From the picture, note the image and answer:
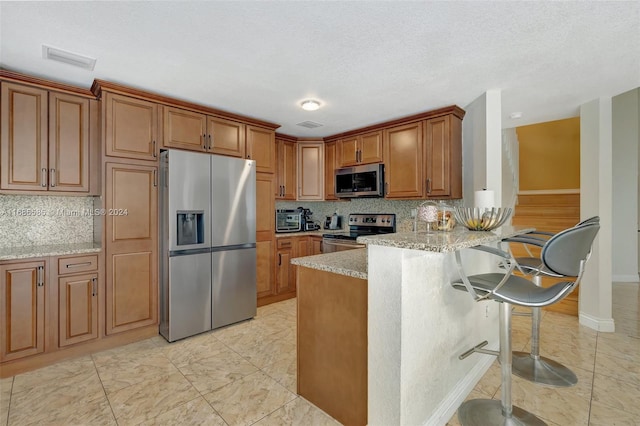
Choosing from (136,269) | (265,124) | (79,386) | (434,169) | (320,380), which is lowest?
(79,386)

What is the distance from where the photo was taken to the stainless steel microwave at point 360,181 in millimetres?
3797

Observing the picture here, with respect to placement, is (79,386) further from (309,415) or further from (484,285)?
(484,285)

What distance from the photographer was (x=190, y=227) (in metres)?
2.88

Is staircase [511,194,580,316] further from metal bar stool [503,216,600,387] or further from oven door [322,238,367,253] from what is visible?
oven door [322,238,367,253]

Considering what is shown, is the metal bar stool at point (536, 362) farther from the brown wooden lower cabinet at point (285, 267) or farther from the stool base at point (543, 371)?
the brown wooden lower cabinet at point (285, 267)

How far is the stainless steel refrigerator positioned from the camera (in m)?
2.76

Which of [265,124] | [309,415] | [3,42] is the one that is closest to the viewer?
[309,415]

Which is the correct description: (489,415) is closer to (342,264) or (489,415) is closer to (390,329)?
(390,329)

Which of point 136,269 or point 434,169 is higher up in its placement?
point 434,169

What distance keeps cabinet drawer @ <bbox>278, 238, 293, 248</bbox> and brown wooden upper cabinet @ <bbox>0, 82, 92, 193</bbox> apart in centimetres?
209

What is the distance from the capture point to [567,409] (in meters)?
1.81

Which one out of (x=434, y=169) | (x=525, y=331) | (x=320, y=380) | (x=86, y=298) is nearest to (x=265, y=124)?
(x=434, y=169)

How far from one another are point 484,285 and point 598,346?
6.87ft

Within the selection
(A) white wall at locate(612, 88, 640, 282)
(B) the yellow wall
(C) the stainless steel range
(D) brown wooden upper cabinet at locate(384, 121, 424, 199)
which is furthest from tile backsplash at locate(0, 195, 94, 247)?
(A) white wall at locate(612, 88, 640, 282)
